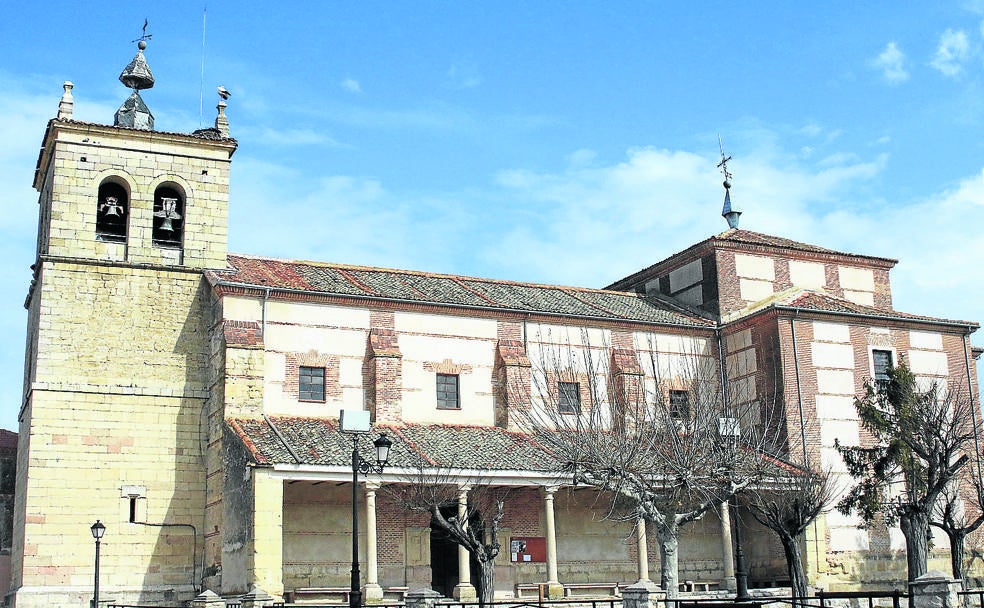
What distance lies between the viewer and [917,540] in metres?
26.8

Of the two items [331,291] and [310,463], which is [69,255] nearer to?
[331,291]

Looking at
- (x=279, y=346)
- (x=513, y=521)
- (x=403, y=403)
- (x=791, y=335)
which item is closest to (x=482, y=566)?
(x=513, y=521)

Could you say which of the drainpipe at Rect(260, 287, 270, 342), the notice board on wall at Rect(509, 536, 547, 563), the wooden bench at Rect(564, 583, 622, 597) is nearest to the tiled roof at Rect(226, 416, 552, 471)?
the drainpipe at Rect(260, 287, 270, 342)

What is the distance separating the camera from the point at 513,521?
1127 inches

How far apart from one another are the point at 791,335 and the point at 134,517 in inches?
727

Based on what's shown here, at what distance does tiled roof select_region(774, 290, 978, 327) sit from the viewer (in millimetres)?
31734

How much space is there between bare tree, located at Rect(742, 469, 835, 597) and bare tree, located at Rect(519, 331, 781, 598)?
794 mm

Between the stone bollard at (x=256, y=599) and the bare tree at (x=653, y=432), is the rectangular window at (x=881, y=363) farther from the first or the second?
the stone bollard at (x=256, y=599)

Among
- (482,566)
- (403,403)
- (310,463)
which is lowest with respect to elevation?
(482,566)

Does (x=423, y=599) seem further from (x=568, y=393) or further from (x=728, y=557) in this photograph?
(x=728, y=557)

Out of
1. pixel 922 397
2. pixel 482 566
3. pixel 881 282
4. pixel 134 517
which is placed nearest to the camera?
pixel 482 566

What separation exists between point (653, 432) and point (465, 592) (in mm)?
5895

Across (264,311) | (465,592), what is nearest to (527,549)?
(465,592)

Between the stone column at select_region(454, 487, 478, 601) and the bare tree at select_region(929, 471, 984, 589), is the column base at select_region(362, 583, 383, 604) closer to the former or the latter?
the stone column at select_region(454, 487, 478, 601)
